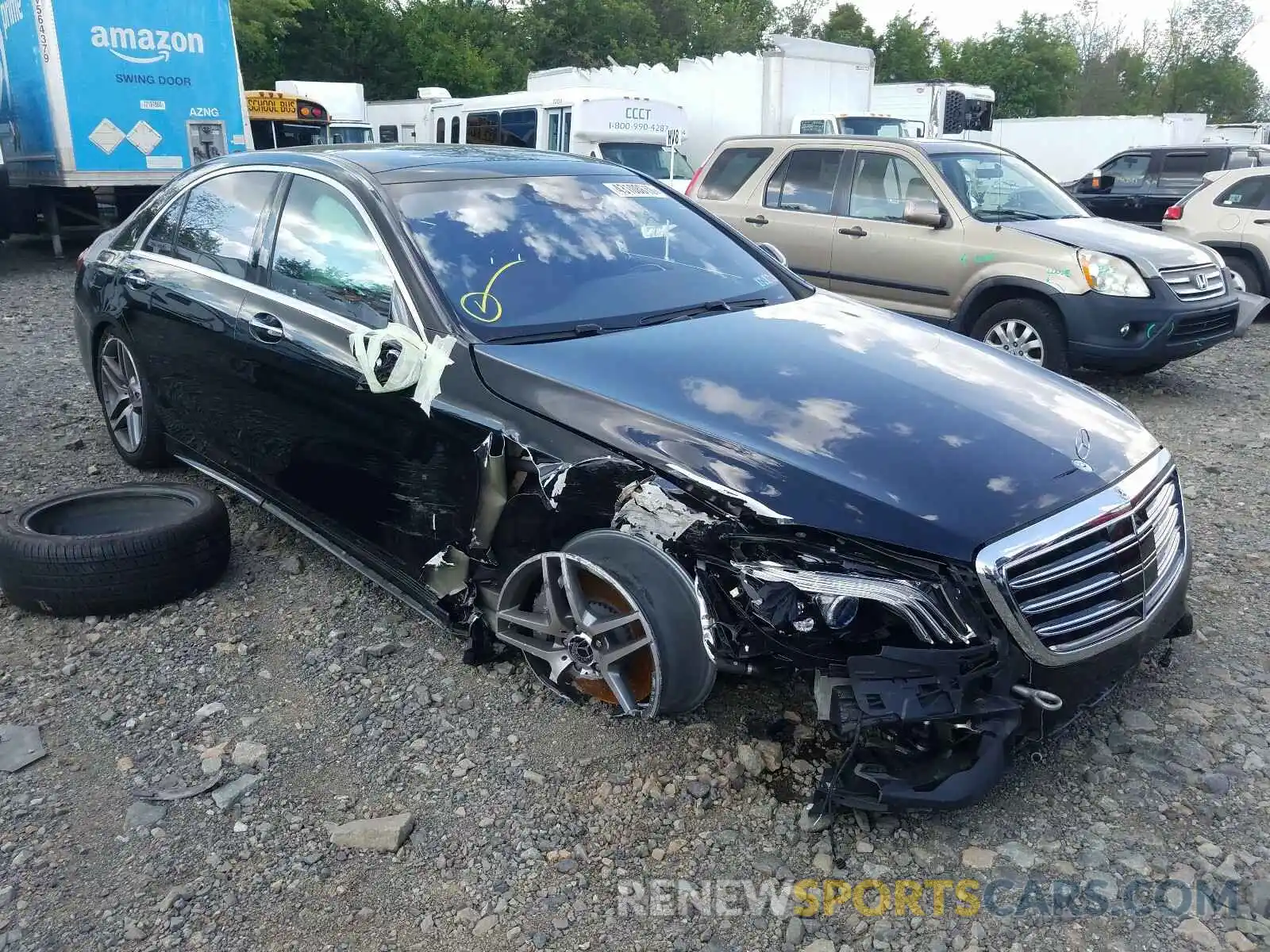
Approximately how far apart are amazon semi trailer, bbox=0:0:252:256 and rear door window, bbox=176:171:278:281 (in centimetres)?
779

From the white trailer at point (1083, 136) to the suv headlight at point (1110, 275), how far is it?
24494mm

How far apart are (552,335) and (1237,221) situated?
31.0 ft

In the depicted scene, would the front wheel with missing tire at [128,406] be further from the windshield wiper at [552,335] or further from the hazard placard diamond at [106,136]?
the hazard placard diamond at [106,136]

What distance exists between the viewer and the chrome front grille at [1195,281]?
6.66 m

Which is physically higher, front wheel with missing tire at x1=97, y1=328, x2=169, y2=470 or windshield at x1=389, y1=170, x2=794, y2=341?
windshield at x1=389, y1=170, x2=794, y2=341

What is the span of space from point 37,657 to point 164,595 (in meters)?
0.45

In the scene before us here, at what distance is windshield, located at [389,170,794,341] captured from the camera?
11.0ft

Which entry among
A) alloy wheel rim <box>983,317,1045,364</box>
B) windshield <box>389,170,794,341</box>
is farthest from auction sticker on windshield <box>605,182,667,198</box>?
alloy wheel rim <box>983,317,1045,364</box>

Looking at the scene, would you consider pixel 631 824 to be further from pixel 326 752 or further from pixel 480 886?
pixel 326 752

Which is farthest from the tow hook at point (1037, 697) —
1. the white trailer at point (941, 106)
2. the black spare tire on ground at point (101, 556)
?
the white trailer at point (941, 106)

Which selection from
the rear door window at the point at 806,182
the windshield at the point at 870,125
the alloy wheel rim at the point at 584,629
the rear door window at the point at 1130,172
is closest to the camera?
the alloy wheel rim at the point at 584,629

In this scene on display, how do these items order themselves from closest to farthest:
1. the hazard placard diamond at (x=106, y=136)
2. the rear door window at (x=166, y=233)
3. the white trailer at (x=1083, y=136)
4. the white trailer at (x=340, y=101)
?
the rear door window at (x=166, y=233)
the hazard placard diamond at (x=106, y=136)
the white trailer at (x=340, y=101)
the white trailer at (x=1083, y=136)

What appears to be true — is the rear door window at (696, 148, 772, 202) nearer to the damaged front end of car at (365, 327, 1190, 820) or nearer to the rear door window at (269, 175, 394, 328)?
the rear door window at (269, 175, 394, 328)

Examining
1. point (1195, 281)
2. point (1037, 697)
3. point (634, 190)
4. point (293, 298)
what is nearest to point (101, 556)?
point (293, 298)
